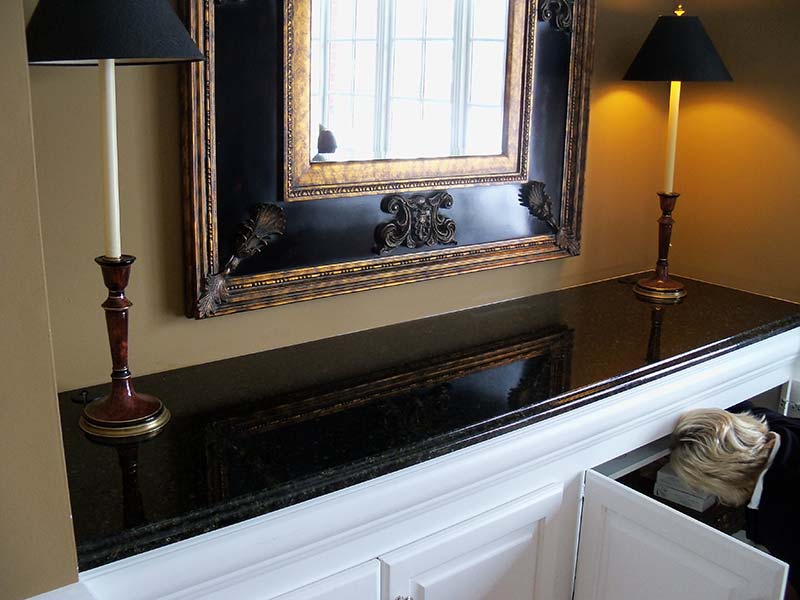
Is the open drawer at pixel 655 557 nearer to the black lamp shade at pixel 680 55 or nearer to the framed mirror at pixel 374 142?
the framed mirror at pixel 374 142

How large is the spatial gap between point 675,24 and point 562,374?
92 cm

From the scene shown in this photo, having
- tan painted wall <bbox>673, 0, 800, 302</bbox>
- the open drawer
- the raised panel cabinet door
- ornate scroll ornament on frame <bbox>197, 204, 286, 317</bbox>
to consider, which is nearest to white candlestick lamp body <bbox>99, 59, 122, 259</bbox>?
ornate scroll ornament on frame <bbox>197, 204, 286, 317</bbox>

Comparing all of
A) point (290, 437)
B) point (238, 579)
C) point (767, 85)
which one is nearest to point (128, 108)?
point (290, 437)

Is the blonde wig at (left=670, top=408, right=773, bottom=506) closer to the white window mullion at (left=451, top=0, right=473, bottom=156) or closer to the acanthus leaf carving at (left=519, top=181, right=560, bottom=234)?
the acanthus leaf carving at (left=519, top=181, right=560, bottom=234)

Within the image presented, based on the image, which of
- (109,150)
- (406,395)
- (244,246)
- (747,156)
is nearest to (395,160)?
(244,246)

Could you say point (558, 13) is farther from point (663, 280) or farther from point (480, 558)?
point (480, 558)

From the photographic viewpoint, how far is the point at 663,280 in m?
2.10

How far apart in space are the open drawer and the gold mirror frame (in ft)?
2.11

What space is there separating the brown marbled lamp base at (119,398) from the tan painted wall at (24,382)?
313 millimetres

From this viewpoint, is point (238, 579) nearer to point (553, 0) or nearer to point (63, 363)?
point (63, 363)

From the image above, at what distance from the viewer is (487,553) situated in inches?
54.7

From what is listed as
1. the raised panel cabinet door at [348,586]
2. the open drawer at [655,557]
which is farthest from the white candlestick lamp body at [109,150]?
the open drawer at [655,557]

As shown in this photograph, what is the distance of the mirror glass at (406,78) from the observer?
1.48 metres

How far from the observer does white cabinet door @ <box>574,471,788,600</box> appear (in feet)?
4.26
